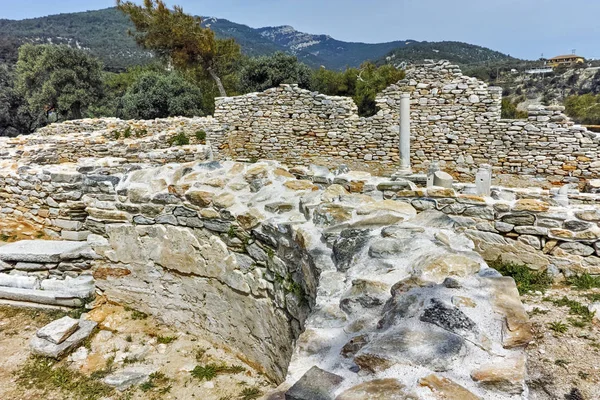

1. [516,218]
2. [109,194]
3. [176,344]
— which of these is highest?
[109,194]

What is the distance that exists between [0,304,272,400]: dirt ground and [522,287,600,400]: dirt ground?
6.84 feet

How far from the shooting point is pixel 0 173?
20.8 ft

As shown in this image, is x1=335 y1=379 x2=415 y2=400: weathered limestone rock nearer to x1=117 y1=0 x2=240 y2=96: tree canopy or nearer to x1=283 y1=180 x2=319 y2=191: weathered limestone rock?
x1=283 y1=180 x2=319 y2=191: weathered limestone rock

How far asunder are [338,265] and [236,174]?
6.65ft

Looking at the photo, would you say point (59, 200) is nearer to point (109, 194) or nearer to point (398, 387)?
point (109, 194)

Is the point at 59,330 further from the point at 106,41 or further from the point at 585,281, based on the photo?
the point at 106,41

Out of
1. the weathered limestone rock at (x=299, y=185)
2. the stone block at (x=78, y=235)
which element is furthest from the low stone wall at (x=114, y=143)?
the weathered limestone rock at (x=299, y=185)

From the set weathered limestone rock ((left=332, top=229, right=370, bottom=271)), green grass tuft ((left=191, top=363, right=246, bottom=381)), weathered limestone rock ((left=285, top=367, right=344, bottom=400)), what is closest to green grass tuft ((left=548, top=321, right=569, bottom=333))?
weathered limestone rock ((left=332, top=229, right=370, bottom=271))

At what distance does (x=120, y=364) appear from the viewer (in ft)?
12.6

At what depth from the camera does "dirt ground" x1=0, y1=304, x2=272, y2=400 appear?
3434 mm

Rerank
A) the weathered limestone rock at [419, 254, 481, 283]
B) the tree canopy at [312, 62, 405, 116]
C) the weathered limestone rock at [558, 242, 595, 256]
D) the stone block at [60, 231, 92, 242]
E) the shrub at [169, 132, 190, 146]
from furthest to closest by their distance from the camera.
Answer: the tree canopy at [312, 62, 405, 116]
the shrub at [169, 132, 190, 146]
the stone block at [60, 231, 92, 242]
the weathered limestone rock at [558, 242, 595, 256]
the weathered limestone rock at [419, 254, 481, 283]

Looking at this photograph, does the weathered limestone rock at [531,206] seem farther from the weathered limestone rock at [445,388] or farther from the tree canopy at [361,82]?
the tree canopy at [361,82]

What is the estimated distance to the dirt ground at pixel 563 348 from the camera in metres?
2.07

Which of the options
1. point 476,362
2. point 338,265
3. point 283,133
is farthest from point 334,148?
point 476,362
